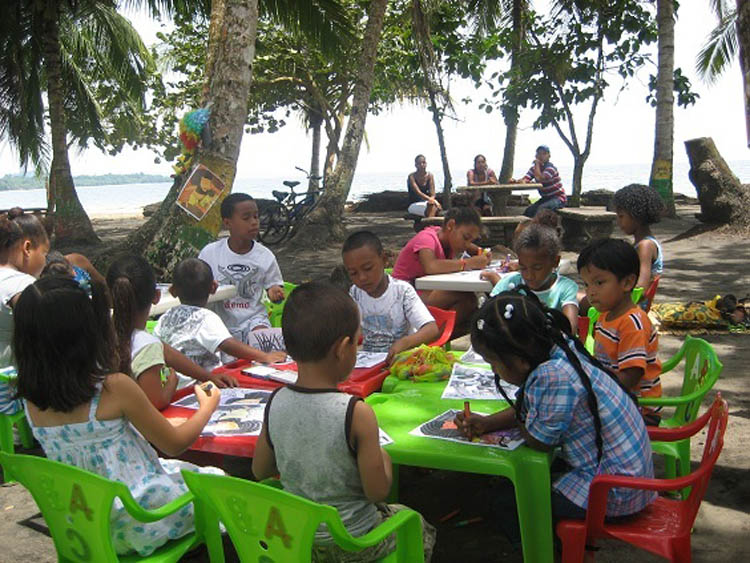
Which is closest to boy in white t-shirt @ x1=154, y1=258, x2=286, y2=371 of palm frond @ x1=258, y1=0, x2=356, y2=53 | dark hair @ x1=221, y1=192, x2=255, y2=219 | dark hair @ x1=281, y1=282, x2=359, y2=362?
dark hair @ x1=221, y1=192, x2=255, y2=219

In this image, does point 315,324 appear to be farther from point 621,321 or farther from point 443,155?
point 443,155

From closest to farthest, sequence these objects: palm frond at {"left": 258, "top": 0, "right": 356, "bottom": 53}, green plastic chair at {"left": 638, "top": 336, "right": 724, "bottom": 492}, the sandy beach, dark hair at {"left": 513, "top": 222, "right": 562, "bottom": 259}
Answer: green plastic chair at {"left": 638, "top": 336, "right": 724, "bottom": 492} < the sandy beach < dark hair at {"left": 513, "top": 222, "right": 562, "bottom": 259} < palm frond at {"left": 258, "top": 0, "right": 356, "bottom": 53}

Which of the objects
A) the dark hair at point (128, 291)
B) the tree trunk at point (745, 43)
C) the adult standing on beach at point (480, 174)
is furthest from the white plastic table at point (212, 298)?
the adult standing on beach at point (480, 174)

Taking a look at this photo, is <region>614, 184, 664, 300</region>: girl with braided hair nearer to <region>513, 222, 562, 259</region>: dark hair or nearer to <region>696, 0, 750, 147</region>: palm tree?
<region>513, 222, 562, 259</region>: dark hair

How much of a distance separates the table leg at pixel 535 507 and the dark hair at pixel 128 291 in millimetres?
1634

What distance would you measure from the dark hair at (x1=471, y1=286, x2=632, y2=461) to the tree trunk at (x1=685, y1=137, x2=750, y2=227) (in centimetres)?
1135

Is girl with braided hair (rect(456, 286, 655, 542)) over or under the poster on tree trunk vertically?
under

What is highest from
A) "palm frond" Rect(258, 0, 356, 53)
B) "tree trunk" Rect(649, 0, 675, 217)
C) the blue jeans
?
"palm frond" Rect(258, 0, 356, 53)

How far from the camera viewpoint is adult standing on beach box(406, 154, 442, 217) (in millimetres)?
13836

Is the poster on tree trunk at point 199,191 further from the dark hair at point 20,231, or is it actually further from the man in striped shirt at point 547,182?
the man in striped shirt at point 547,182

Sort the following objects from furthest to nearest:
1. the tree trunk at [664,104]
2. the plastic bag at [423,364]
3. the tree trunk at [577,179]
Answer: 1. the tree trunk at [577,179]
2. the tree trunk at [664,104]
3. the plastic bag at [423,364]

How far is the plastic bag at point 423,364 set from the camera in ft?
10.8

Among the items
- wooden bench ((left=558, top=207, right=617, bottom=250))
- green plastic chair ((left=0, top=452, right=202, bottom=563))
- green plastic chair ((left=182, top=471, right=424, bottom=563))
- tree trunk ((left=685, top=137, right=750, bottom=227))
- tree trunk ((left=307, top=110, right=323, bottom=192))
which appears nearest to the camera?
green plastic chair ((left=182, top=471, right=424, bottom=563))

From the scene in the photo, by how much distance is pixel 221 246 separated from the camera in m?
4.94
